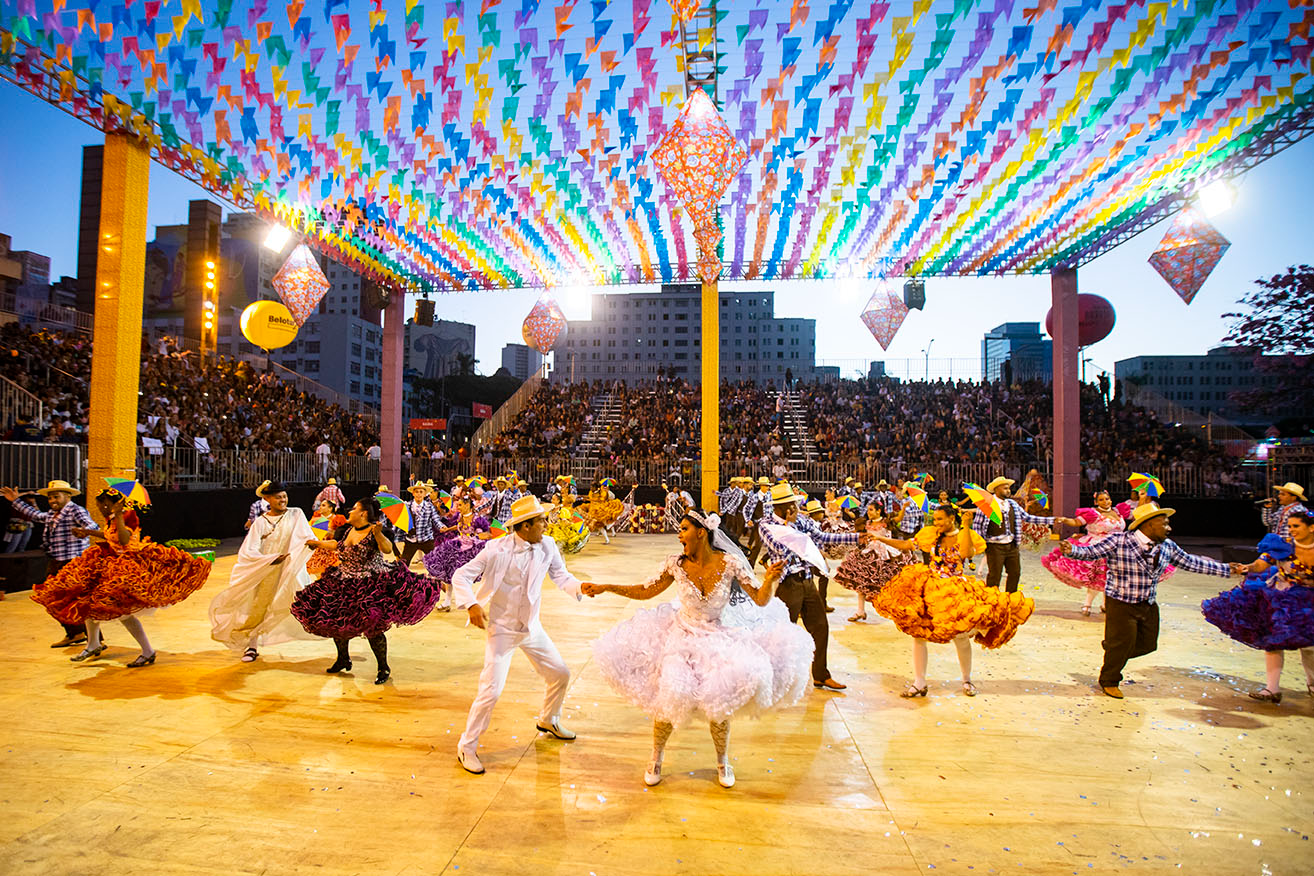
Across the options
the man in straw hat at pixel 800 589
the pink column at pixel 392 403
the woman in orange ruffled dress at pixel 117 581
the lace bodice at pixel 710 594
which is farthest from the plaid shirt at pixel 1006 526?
the pink column at pixel 392 403

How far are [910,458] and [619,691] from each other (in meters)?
19.9

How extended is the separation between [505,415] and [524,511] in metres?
23.3

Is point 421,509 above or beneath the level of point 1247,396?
beneath

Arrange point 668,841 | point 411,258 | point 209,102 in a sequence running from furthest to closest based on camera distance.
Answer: point 411,258 → point 209,102 → point 668,841

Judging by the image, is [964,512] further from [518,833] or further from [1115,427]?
[1115,427]

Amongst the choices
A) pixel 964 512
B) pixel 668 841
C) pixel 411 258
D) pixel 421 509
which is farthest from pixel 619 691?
pixel 411 258

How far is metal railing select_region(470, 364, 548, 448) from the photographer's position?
25094 mm

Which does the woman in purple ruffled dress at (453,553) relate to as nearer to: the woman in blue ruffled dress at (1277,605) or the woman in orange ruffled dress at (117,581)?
the woman in orange ruffled dress at (117,581)

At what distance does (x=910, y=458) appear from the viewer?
72.6 ft

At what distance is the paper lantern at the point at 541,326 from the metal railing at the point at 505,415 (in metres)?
10.6

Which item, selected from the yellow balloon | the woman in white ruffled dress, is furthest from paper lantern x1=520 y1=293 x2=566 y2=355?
the woman in white ruffled dress

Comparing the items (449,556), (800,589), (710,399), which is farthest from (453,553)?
(710,399)

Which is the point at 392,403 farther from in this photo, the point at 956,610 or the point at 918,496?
the point at 956,610

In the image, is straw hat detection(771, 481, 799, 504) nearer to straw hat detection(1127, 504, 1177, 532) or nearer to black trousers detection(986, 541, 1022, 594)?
straw hat detection(1127, 504, 1177, 532)
